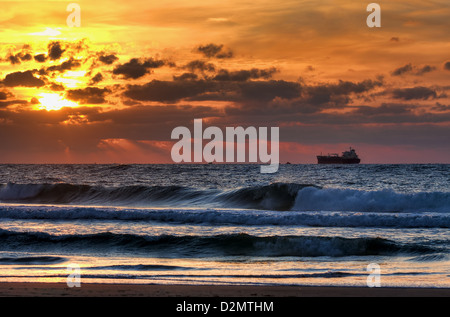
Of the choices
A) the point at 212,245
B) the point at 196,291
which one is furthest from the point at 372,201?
the point at 196,291

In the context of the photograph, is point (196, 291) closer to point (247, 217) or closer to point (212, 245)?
point (212, 245)

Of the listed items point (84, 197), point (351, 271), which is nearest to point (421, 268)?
point (351, 271)

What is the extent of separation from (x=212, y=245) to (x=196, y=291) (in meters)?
8.45

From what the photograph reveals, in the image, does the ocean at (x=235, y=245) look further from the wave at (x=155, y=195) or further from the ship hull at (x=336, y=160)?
the ship hull at (x=336, y=160)

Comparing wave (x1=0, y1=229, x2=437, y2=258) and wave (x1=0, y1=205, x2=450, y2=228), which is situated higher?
wave (x1=0, y1=205, x2=450, y2=228)

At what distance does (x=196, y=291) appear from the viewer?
9.89 m

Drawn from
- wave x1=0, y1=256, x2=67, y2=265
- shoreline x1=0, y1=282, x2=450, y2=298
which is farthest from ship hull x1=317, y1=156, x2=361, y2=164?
shoreline x1=0, y1=282, x2=450, y2=298

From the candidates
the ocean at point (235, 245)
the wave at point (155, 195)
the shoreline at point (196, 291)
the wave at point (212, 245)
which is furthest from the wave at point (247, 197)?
the shoreline at point (196, 291)

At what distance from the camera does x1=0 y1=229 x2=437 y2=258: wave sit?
671 inches

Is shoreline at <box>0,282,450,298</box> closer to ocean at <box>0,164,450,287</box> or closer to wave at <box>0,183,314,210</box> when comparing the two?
ocean at <box>0,164,450,287</box>

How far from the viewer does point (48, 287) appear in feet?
33.4

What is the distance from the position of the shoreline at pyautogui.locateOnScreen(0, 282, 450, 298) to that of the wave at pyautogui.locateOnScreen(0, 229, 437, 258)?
629cm
